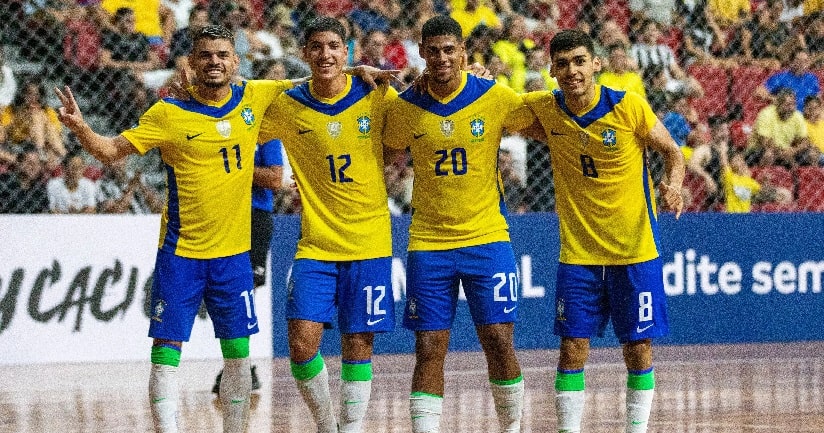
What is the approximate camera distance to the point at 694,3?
14.5 meters

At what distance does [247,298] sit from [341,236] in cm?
68

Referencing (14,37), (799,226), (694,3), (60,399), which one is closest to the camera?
(60,399)

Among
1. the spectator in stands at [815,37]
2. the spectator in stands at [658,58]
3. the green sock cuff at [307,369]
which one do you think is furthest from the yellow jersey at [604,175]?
the spectator in stands at [815,37]

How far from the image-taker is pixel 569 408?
22.4 feet

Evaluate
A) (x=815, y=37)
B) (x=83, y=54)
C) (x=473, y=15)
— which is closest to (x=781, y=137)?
(x=815, y=37)

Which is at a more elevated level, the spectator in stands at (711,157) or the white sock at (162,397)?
the spectator in stands at (711,157)

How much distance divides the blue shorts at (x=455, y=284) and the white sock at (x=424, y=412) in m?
0.34

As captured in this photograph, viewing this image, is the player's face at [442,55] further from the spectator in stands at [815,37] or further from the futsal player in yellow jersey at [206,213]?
the spectator in stands at [815,37]

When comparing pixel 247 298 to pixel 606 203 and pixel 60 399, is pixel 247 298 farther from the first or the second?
pixel 60 399

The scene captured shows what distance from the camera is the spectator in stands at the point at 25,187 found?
38.7ft

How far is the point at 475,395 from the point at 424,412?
3.19m

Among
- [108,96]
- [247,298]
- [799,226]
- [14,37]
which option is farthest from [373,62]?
[247,298]

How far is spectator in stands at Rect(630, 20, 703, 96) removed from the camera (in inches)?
553

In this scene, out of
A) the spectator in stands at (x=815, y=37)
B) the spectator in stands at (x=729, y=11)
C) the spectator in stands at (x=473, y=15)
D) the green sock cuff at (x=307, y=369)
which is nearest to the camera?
the green sock cuff at (x=307, y=369)
